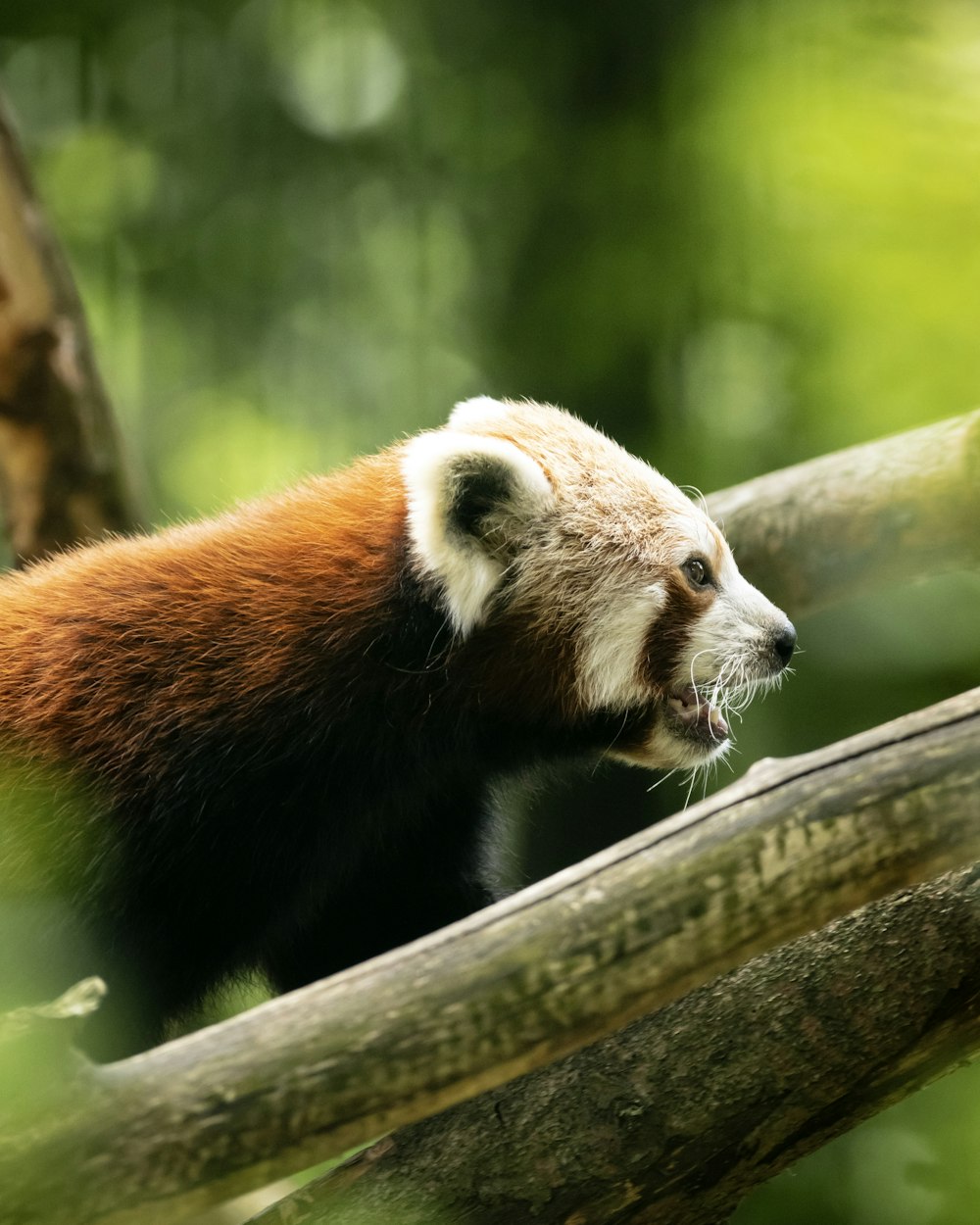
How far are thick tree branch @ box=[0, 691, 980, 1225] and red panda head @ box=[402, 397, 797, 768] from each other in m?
0.74

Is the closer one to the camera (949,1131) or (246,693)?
(949,1131)

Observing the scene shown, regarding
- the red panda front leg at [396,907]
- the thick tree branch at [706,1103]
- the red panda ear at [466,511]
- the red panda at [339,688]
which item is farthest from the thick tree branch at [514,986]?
the red panda front leg at [396,907]

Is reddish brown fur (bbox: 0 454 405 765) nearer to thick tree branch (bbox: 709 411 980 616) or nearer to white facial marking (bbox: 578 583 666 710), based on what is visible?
white facial marking (bbox: 578 583 666 710)

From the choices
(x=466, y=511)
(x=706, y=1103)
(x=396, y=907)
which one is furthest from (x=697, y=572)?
(x=706, y=1103)

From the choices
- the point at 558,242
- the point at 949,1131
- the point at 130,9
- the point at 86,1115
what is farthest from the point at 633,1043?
the point at 130,9

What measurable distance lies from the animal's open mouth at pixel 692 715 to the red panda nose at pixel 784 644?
0.48 feet

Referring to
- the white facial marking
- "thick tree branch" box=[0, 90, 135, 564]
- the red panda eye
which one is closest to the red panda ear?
the white facial marking

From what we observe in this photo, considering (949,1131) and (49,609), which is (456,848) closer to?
(49,609)

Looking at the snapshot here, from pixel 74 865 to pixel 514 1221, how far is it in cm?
77

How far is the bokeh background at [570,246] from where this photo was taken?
1.34 meters

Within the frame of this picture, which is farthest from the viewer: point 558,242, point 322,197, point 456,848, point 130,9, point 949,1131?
point 322,197

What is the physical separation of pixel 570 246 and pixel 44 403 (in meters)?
1.52

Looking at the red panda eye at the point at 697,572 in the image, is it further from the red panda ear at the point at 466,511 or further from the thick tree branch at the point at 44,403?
the thick tree branch at the point at 44,403

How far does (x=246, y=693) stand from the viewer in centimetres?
188
